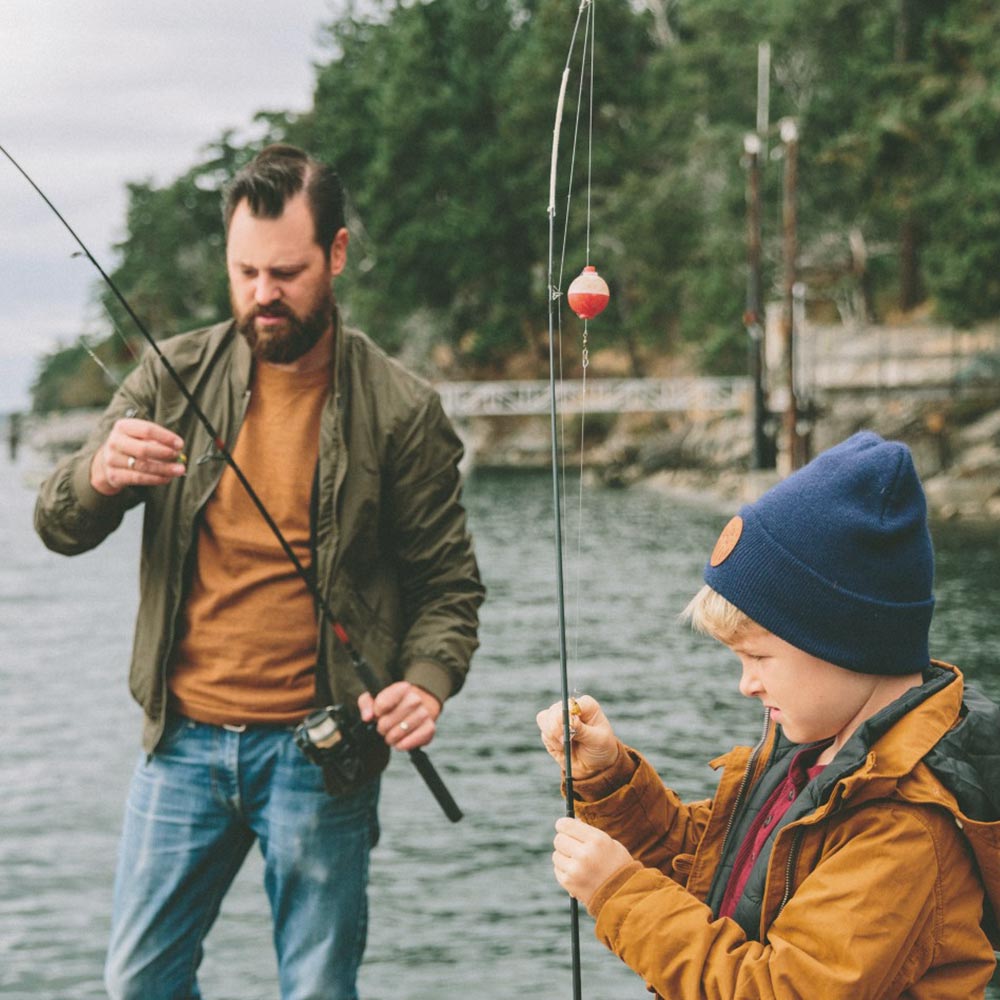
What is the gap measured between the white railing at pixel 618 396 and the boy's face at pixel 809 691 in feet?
112

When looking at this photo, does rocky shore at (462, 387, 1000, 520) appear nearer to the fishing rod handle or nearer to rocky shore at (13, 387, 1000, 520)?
rocky shore at (13, 387, 1000, 520)

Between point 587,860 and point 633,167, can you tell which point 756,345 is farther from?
point 587,860

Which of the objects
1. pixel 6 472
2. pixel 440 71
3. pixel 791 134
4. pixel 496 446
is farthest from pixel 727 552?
pixel 6 472

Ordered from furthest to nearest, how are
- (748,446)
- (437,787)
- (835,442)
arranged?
(748,446) → (835,442) → (437,787)

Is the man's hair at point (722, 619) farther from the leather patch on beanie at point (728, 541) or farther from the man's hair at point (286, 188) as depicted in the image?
the man's hair at point (286, 188)

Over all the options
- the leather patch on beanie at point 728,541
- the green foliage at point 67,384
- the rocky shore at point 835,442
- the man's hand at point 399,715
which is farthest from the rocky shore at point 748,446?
the green foliage at point 67,384

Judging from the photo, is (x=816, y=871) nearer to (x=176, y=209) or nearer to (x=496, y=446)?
(x=496, y=446)

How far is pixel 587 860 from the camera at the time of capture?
2.01 metres

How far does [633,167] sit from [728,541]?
1880 inches

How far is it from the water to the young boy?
1.08 ft

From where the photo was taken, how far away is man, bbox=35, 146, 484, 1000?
2.98 metres

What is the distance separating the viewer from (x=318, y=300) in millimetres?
3033

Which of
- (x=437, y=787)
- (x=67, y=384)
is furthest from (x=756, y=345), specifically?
(x=67, y=384)

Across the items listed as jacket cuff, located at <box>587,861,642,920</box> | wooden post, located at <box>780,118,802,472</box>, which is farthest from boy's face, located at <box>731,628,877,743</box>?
wooden post, located at <box>780,118,802,472</box>
